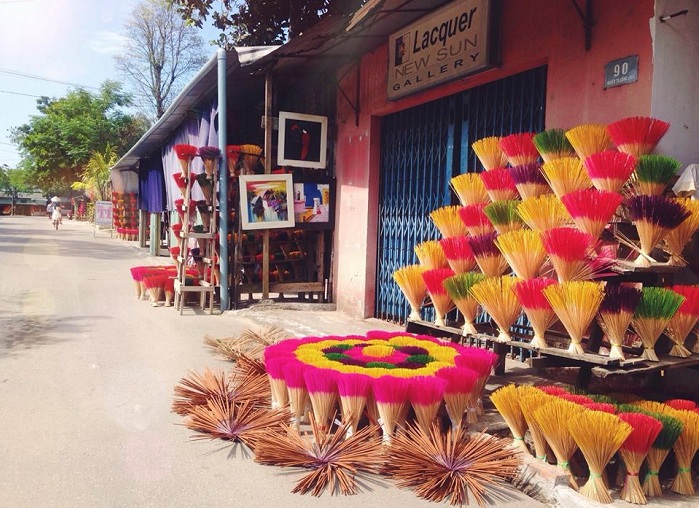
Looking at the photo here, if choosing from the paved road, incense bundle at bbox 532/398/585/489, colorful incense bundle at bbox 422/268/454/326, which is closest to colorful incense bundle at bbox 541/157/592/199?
colorful incense bundle at bbox 422/268/454/326

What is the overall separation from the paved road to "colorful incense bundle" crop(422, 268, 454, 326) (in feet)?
4.38

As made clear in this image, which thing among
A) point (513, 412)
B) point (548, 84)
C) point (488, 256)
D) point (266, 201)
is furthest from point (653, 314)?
point (266, 201)

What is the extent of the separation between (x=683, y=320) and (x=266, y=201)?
18.8 ft

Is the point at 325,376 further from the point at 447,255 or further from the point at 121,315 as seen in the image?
the point at 121,315

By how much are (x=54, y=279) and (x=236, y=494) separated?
30.4ft

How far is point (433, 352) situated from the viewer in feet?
11.5

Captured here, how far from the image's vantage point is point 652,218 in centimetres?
273

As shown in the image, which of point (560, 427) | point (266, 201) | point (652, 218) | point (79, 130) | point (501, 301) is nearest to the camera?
point (560, 427)

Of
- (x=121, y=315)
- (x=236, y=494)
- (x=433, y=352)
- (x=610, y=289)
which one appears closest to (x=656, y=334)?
(x=610, y=289)

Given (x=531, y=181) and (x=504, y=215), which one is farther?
(x=531, y=181)

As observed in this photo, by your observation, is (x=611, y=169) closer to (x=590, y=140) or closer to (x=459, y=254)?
(x=590, y=140)

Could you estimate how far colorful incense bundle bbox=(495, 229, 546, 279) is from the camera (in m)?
2.94

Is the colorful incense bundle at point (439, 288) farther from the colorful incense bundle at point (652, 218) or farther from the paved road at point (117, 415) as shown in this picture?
the paved road at point (117, 415)

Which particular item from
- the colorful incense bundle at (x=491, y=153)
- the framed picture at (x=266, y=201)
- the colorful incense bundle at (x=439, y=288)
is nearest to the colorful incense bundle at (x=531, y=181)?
the colorful incense bundle at (x=491, y=153)
